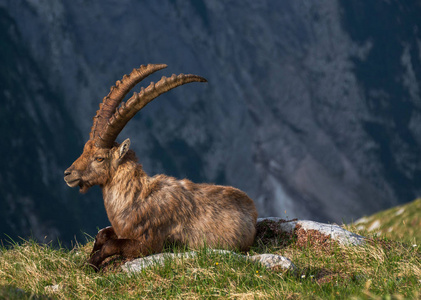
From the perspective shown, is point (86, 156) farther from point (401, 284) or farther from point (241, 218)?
point (401, 284)

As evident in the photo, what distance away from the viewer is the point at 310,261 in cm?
791

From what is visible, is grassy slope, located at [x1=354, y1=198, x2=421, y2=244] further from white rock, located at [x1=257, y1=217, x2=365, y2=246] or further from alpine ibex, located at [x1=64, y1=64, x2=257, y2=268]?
alpine ibex, located at [x1=64, y1=64, x2=257, y2=268]

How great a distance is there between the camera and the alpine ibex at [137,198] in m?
7.77

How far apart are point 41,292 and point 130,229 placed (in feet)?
5.69

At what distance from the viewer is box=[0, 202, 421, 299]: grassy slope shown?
237 inches

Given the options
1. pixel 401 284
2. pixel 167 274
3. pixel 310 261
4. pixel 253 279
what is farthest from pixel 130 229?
pixel 401 284

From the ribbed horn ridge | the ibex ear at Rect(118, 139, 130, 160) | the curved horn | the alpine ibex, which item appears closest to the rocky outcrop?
the alpine ibex

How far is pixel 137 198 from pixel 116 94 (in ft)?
6.21

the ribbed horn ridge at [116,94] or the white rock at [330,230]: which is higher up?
the ribbed horn ridge at [116,94]

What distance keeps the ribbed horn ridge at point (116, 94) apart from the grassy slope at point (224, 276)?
7.85ft

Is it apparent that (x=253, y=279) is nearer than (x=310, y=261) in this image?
Yes

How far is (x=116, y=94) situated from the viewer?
817 cm

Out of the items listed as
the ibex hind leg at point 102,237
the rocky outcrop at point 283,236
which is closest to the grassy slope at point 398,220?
the rocky outcrop at point 283,236

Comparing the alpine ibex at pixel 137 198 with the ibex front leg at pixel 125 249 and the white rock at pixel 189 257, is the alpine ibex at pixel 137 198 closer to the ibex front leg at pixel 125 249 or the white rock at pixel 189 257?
the ibex front leg at pixel 125 249
